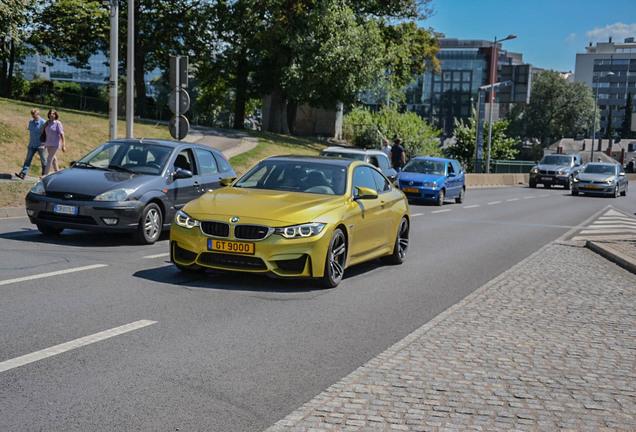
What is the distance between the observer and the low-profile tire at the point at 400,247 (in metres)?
11.1

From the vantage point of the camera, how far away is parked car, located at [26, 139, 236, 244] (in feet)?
37.6

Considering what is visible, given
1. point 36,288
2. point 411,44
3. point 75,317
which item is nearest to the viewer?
point 75,317

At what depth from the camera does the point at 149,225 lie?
1206cm

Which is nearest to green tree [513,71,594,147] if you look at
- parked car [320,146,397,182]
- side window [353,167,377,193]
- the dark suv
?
the dark suv

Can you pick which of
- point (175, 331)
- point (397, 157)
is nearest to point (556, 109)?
point (397, 157)

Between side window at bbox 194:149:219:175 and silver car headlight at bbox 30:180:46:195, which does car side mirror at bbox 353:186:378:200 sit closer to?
side window at bbox 194:149:219:175

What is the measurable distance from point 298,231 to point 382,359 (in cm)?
293

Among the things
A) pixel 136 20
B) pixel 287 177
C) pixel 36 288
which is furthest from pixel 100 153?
pixel 136 20

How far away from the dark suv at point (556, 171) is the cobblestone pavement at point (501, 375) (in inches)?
1428

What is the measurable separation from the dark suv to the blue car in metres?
17.8

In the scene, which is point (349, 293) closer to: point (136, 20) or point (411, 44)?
point (136, 20)

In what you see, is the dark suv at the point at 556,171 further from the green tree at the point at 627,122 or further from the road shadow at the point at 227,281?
the green tree at the point at 627,122

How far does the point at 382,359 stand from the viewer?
5785 millimetres

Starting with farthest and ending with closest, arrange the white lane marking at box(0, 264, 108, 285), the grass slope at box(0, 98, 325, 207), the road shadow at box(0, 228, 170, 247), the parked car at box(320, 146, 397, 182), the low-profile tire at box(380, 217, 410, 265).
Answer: the parked car at box(320, 146, 397, 182)
the grass slope at box(0, 98, 325, 207)
the road shadow at box(0, 228, 170, 247)
the low-profile tire at box(380, 217, 410, 265)
the white lane marking at box(0, 264, 108, 285)
